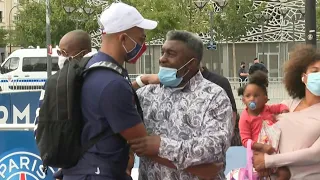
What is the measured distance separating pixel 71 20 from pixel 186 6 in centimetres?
750

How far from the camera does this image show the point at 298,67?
11.4 feet

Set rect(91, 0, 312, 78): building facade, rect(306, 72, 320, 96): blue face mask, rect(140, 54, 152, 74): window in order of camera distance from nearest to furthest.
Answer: rect(306, 72, 320, 96): blue face mask
rect(140, 54, 152, 74): window
rect(91, 0, 312, 78): building facade

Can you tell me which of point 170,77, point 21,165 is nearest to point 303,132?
point 170,77

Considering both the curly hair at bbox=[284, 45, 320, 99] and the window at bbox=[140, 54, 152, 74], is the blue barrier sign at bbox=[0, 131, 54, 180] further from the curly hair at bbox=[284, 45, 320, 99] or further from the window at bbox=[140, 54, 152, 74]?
the window at bbox=[140, 54, 152, 74]

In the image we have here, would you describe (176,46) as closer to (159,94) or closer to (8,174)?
(159,94)

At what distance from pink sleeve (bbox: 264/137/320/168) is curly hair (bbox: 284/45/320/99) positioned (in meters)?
0.45

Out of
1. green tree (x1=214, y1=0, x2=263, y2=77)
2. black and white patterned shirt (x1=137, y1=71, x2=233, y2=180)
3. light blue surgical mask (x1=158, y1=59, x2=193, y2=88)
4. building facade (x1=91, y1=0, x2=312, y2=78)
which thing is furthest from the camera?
building facade (x1=91, y1=0, x2=312, y2=78)

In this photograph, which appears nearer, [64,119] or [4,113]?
[64,119]

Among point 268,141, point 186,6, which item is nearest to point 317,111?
point 268,141

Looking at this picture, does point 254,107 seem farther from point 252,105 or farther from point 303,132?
point 303,132

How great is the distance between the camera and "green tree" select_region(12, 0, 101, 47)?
3459 centimetres

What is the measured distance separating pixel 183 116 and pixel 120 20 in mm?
643

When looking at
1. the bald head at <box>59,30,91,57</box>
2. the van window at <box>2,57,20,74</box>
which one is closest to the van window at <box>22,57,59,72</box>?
the van window at <box>2,57,20,74</box>

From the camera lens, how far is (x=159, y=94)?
10.3 ft
